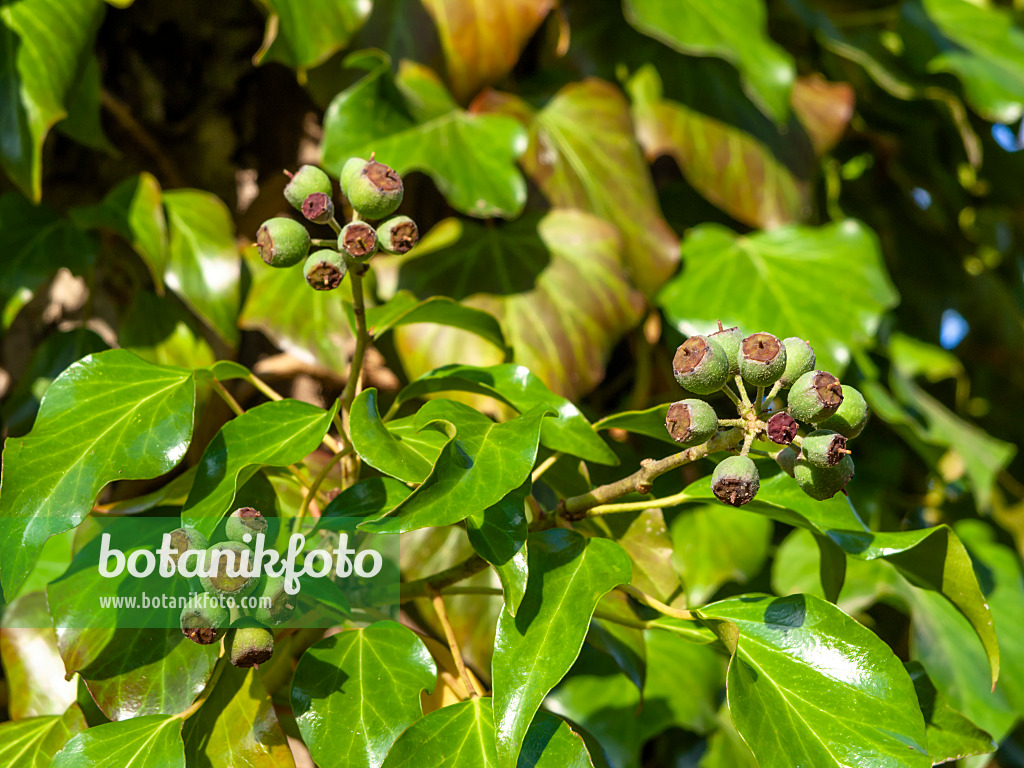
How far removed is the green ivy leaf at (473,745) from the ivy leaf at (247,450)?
0.17m

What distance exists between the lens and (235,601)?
483mm

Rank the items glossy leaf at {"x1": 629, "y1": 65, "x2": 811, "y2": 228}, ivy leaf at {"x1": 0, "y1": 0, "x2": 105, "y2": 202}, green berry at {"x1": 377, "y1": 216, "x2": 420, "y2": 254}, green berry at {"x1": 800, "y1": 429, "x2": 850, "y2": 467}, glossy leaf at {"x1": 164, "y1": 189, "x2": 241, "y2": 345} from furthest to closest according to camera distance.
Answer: glossy leaf at {"x1": 629, "y1": 65, "x2": 811, "y2": 228} < glossy leaf at {"x1": 164, "y1": 189, "x2": 241, "y2": 345} < ivy leaf at {"x1": 0, "y1": 0, "x2": 105, "y2": 202} < green berry at {"x1": 377, "y1": 216, "x2": 420, "y2": 254} < green berry at {"x1": 800, "y1": 429, "x2": 850, "y2": 467}

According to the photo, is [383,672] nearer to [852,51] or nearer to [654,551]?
[654,551]

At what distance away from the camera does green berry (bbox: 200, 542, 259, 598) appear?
47 centimetres

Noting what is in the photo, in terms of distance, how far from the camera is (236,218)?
1.09 metres

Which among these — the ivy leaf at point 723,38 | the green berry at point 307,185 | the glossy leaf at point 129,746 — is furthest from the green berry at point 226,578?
the ivy leaf at point 723,38

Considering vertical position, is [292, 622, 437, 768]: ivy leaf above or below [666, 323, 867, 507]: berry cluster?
below

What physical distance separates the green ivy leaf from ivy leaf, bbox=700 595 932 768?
10 centimetres

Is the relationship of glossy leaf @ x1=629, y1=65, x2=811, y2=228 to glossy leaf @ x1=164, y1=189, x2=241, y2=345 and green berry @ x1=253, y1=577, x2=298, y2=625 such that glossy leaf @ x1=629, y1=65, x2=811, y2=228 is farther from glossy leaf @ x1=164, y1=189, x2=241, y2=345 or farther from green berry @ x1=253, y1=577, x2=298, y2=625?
green berry @ x1=253, y1=577, x2=298, y2=625

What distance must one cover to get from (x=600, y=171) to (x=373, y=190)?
2.02 feet

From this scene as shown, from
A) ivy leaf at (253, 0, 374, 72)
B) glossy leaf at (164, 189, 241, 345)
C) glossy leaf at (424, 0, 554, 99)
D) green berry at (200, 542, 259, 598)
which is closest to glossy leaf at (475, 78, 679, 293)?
glossy leaf at (424, 0, 554, 99)

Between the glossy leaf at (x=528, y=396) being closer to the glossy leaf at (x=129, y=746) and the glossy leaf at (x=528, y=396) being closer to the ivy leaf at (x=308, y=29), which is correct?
the glossy leaf at (x=129, y=746)

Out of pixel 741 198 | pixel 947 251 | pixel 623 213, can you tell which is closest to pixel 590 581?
pixel 623 213

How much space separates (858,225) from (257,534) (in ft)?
3.21
